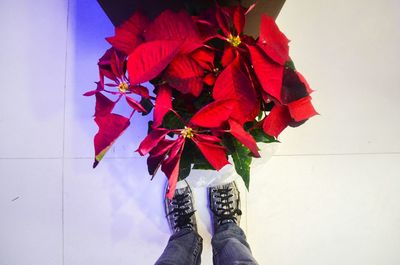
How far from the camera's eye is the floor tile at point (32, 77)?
1136 millimetres

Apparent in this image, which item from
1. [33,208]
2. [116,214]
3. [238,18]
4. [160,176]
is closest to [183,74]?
[238,18]

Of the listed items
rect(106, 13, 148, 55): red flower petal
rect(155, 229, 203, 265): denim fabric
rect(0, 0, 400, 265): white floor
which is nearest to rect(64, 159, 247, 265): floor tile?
rect(0, 0, 400, 265): white floor

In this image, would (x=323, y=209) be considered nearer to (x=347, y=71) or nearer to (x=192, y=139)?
(x=347, y=71)

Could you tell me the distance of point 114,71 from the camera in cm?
54

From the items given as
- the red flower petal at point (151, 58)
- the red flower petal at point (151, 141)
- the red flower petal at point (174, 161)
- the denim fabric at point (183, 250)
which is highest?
the red flower petal at point (151, 58)

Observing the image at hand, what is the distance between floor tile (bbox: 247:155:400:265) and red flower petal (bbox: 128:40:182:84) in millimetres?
786

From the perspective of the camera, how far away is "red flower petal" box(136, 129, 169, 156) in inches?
20.2

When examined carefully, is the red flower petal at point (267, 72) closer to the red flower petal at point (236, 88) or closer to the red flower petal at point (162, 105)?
the red flower petal at point (236, 88)

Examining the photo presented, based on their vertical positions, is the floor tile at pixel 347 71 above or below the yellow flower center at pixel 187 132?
above

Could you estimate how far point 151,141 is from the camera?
1.70 ft

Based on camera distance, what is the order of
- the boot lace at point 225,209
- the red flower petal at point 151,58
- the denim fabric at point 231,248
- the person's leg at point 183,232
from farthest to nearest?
the boot lace at point 225,209 < the person's leg at point 183,232 < the denim fabric at point 231,248 < the red flower petal at point 151,58

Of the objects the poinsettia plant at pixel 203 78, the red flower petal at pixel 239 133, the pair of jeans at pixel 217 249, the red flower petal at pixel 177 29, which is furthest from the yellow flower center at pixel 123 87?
the pair of jeans at pixel 217 249

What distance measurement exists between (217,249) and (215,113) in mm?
614

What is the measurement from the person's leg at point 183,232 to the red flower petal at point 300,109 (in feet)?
1.92
